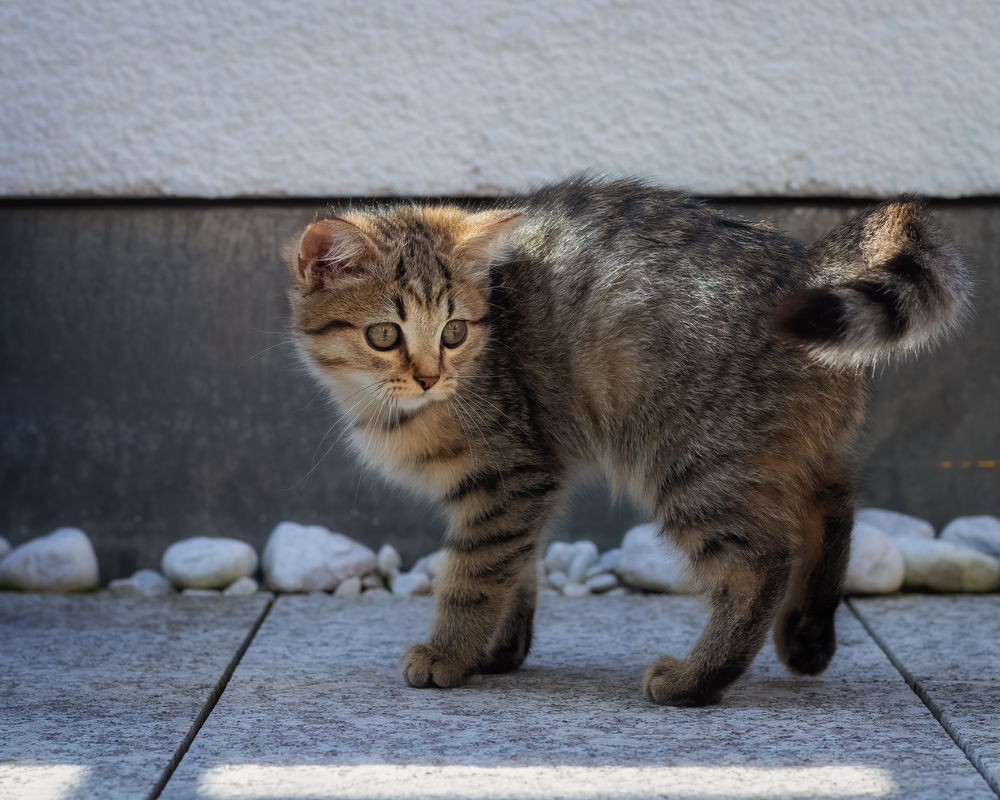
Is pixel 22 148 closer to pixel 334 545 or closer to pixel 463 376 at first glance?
pixel 334 545

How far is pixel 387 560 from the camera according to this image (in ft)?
13.5

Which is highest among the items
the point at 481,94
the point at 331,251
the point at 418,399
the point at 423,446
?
the point at 481,94

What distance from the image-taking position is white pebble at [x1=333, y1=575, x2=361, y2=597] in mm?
3926

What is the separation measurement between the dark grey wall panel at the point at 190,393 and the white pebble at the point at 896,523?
62mm

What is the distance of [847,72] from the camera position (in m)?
4.04

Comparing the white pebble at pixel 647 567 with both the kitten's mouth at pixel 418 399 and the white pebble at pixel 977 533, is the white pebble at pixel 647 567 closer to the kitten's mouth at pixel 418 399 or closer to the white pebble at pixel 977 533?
the white pebble at pixel 977 533

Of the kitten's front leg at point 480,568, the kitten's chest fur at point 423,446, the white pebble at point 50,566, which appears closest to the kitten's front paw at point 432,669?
the kitten's front leg at point 480,568

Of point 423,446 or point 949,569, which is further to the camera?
point 949,569

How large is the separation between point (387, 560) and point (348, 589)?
0.76ft

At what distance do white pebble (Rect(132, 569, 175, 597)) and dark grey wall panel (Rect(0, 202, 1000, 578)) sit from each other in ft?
0.31

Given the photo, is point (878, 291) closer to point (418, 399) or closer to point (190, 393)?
point (418, 399)

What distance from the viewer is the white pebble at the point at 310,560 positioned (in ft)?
12.9

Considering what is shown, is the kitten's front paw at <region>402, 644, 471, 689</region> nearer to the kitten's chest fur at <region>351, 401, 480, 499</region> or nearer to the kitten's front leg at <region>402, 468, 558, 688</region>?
the kitten's front leg at <region>402, 468, 558, 688</region>

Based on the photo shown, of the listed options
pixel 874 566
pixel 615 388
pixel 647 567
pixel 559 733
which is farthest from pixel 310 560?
pixel 874 566
